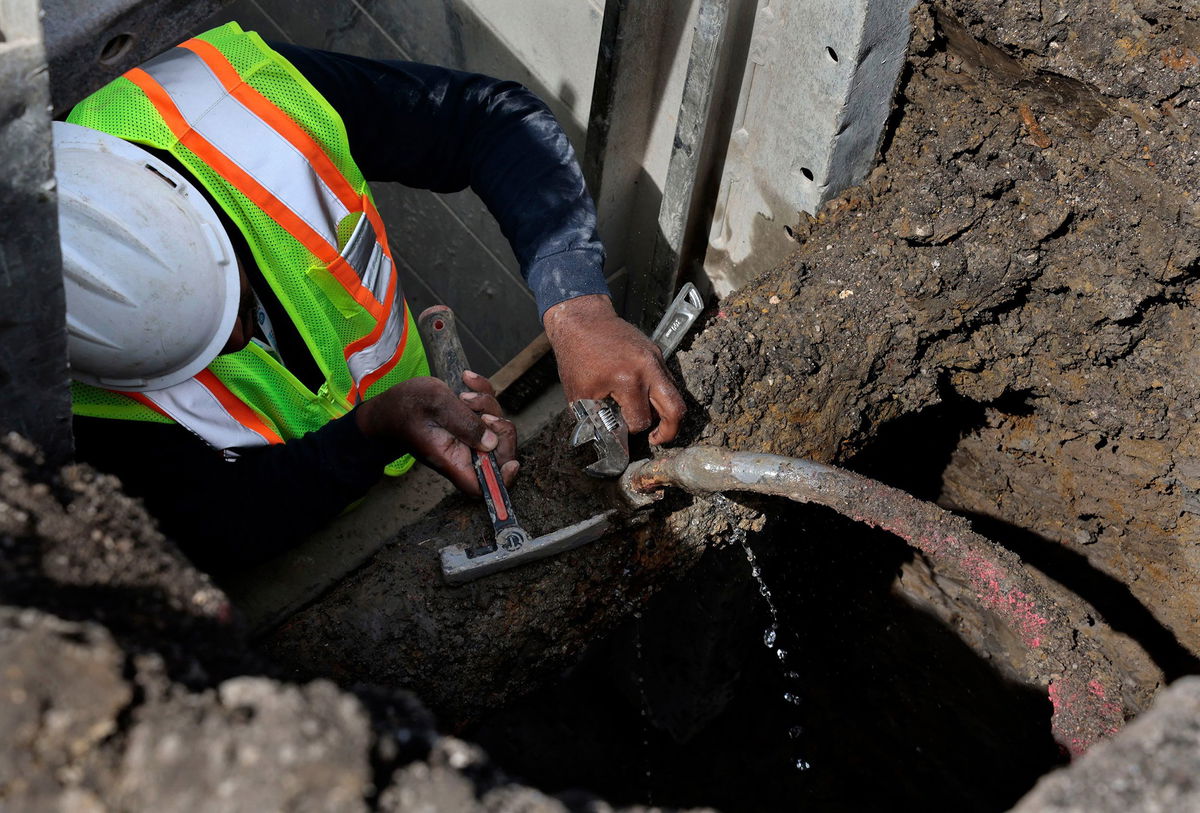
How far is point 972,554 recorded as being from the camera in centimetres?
171

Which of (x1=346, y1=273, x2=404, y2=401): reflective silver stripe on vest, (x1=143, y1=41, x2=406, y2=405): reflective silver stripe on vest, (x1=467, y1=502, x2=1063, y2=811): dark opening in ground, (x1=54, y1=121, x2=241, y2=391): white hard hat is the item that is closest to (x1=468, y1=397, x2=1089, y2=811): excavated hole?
(x1=467, y1=502, x2=1063, y2=811): dark opening in ground

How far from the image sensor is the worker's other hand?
194cm

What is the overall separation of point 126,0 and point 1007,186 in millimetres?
1751

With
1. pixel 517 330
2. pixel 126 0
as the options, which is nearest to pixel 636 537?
pixel 126 0

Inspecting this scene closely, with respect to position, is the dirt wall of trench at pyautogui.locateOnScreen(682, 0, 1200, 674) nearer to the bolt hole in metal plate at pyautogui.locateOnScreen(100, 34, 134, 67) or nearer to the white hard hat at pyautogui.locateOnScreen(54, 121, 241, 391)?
the white hard hat at pyautogui.locateOnScreen(54, 121, 241, 391)

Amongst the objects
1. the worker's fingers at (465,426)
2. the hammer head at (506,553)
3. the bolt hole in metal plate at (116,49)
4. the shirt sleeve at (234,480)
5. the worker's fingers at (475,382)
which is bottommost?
the hammer head at (506,553)

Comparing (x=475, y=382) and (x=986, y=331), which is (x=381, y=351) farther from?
(x=986, y=331)

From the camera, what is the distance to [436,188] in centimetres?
259

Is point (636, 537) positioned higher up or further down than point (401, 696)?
higher up

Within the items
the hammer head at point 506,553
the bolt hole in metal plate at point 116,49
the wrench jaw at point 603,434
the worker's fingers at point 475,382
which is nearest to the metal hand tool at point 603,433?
the wrench jaw at point 603,434

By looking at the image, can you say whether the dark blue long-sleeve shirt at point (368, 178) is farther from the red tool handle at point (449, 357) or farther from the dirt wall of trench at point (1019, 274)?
the dirt wall of trench at point (1019, 274)

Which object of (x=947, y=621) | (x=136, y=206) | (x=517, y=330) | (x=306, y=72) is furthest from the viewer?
(x=517, y=330)

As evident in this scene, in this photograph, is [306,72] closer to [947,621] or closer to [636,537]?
[636,537]

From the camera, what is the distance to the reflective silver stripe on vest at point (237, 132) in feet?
6.52
